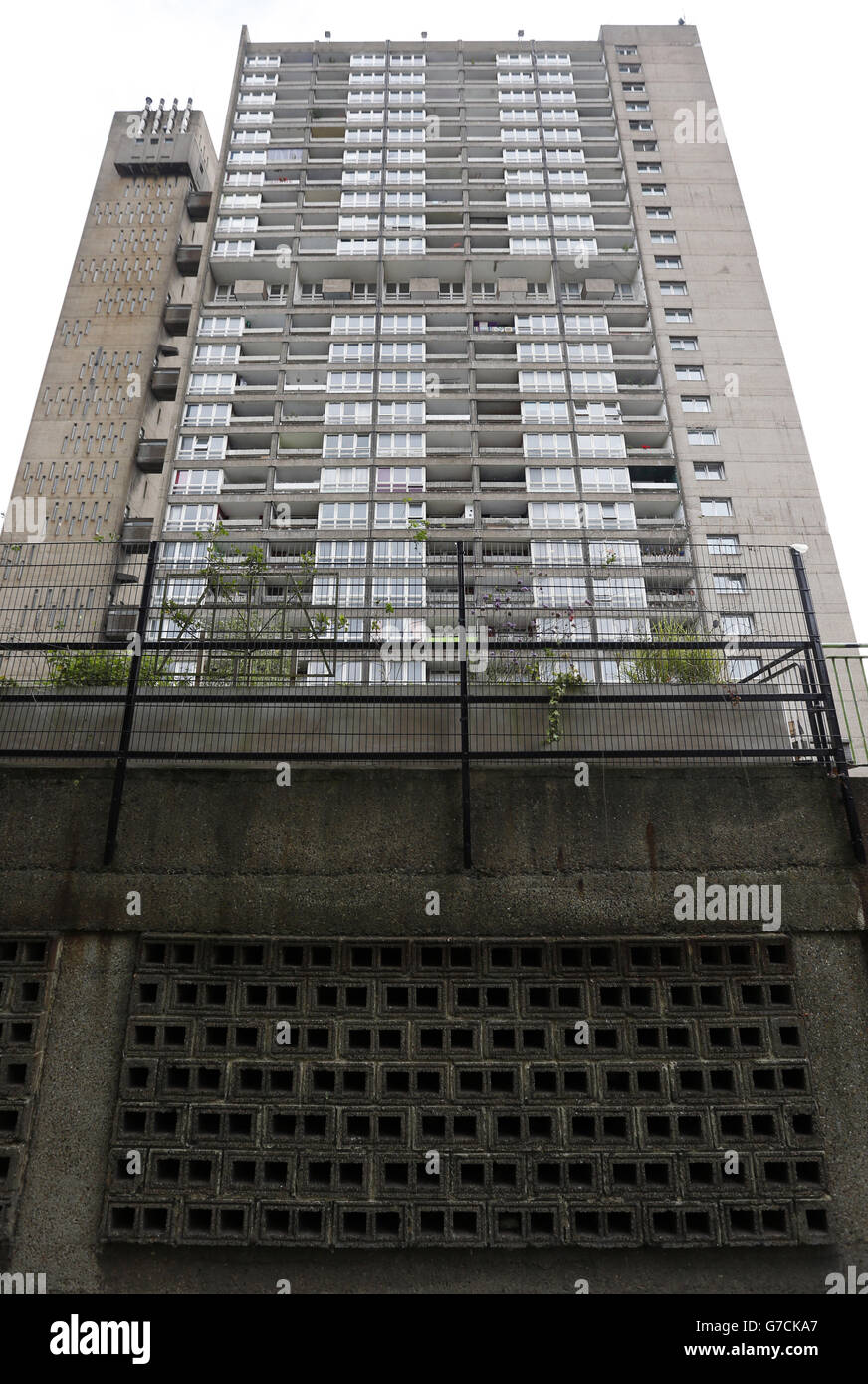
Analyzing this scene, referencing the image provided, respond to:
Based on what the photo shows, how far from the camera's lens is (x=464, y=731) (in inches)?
292

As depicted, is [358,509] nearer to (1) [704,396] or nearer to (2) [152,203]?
(1) [704,396]

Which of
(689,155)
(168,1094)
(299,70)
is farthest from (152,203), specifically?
(168,1094)

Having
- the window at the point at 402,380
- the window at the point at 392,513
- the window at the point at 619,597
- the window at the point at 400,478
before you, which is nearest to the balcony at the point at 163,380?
the window at the point at 402,380

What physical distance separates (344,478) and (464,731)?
116 ft

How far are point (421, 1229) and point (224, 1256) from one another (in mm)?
1522

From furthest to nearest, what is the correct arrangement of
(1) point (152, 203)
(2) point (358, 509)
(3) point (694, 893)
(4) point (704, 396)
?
1. (1) point (152, 203)
2. (4) point (704, 396)
3. (2) point (358, 509)
4. (3) point (694, 893)

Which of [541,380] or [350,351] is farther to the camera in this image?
[350,351]

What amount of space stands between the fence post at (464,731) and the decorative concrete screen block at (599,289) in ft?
145

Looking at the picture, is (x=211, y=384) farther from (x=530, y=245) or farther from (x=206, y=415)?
(x=530, y=245)

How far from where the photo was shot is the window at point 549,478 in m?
40.9

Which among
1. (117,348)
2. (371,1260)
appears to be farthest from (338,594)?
(117,348)

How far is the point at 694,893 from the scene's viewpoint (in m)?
6.91

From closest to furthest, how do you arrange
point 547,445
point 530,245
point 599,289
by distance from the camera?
point 547,445
point 599,289
point 530,245
